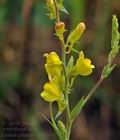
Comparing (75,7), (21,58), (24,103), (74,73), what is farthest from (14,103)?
(74,73)

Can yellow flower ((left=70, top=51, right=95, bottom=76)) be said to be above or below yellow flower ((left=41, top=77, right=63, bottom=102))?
above

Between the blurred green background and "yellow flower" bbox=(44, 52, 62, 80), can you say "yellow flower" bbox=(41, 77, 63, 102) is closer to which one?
"yellow flower" bbox=(44, 52, 62, 80)

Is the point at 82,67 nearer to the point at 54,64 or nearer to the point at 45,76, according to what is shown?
the point at 54,64

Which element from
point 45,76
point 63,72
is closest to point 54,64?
point 63,72

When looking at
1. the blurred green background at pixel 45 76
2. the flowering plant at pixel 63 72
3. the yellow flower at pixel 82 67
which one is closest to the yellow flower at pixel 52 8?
the flowering plant at pixel 63 72

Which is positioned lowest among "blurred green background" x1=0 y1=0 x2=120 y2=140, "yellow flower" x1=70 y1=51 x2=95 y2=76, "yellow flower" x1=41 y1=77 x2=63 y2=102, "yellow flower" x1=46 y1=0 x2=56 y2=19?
"blurred green background" x1=0 y1=0 x2=120 y2=140

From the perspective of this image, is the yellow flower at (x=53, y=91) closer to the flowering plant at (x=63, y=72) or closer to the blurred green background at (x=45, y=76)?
the flowering plant at (x=63, y=72)

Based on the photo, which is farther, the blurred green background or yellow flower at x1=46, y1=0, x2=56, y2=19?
the blurred green background

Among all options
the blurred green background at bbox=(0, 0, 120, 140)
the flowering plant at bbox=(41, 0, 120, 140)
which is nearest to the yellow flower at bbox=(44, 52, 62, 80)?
the flowering plant at bbox=(41, 0, 120, 140)

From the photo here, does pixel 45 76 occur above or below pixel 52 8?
below
